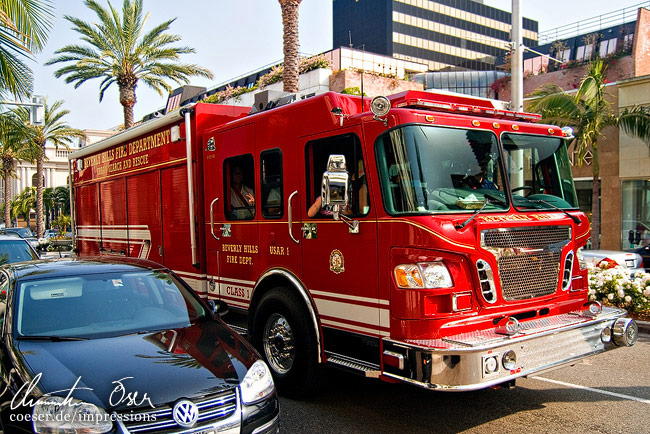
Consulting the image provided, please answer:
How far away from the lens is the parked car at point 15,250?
30.5ft

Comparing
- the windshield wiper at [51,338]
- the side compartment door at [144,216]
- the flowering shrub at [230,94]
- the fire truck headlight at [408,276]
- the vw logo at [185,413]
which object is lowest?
the vw logo at [185,413]

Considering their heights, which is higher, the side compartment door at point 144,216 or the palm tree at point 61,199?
the palm tree at point 61,199

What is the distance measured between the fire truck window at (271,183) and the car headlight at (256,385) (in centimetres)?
221

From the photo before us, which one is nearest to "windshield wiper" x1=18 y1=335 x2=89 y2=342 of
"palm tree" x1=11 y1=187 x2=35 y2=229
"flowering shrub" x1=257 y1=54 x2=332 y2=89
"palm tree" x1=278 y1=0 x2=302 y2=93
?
"palm tree" x1=278 y1=0 x2=302 y2=93

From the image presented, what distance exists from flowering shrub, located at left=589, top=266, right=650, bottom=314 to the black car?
267 inches

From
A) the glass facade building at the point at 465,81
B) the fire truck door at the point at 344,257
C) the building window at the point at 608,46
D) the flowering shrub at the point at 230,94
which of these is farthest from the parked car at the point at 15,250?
the building window at the point at 608,46

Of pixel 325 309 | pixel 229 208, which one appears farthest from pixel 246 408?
pixel 229 208

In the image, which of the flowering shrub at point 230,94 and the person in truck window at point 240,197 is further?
the flowering shrub at point 230,94

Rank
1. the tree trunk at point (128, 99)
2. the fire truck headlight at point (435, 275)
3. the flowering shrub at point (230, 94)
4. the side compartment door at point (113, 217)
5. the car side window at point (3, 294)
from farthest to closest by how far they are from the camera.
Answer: the flowering shrub at point (230, 94), the tree trunk at point (128, 99), the side compartment door at point (113, 217), the car side window at point (3, 294), the fire truck headlight at point (435, 275)

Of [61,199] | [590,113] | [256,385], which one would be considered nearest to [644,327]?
[256,385]

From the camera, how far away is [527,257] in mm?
5004

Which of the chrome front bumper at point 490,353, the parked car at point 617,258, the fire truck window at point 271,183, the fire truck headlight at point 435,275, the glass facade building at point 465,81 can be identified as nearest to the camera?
the chrome front bumper at point 490,353

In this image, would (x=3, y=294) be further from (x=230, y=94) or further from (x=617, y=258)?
(x=230, y=94)

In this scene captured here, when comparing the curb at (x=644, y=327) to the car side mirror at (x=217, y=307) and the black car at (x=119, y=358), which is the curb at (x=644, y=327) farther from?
the black car at (x=119, y=358)
